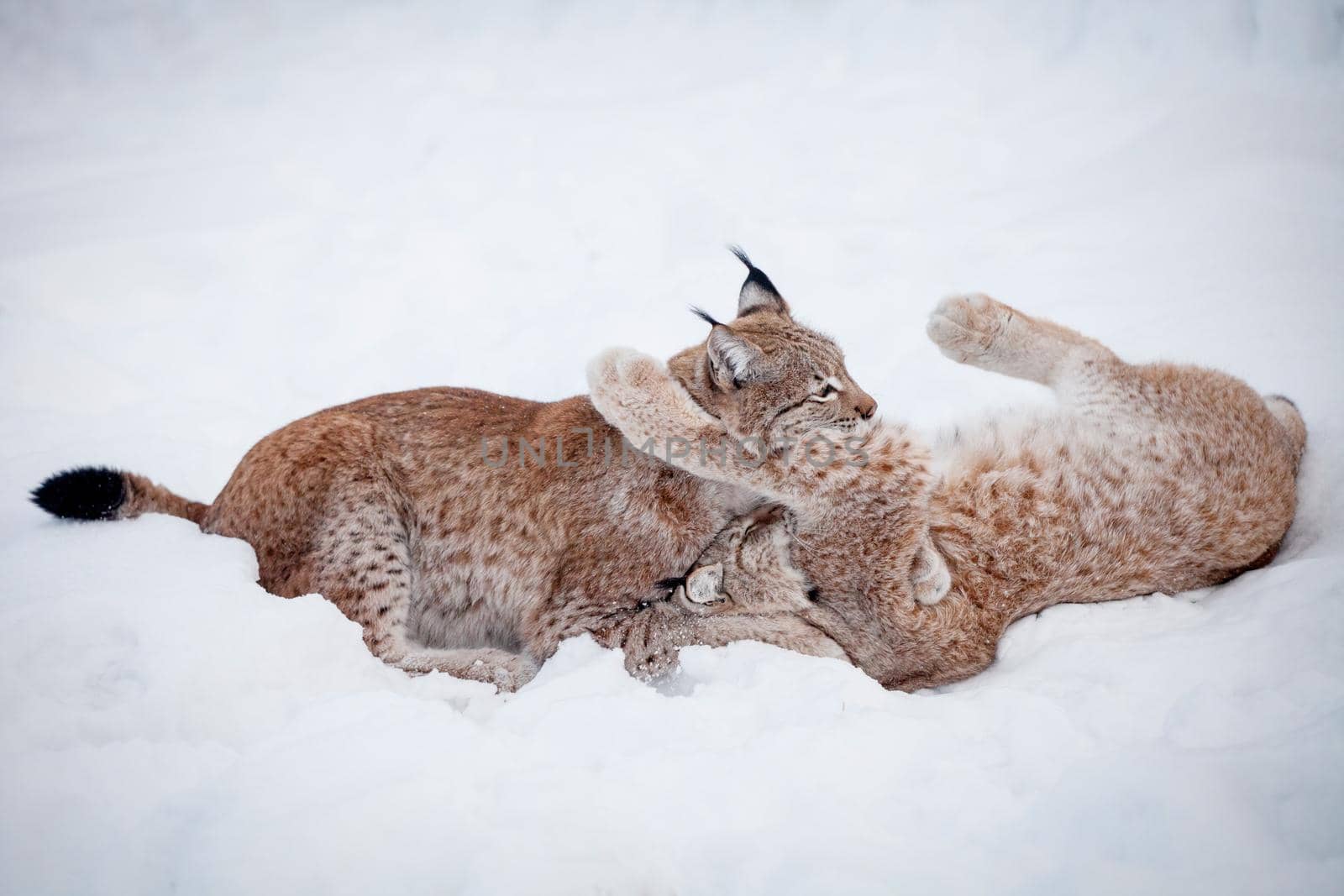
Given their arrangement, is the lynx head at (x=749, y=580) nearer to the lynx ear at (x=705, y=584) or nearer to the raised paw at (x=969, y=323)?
the lynx ear at (x=705, y=584)

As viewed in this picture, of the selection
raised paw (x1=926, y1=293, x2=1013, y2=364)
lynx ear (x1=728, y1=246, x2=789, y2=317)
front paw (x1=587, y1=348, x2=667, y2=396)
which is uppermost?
lynx ear (x1=728, y1=246, x2=789, y2=317)

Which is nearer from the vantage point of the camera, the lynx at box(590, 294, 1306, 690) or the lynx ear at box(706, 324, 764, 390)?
the lynx ear at box(706, 324, 764, 390)

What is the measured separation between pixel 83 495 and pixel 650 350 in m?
3.28

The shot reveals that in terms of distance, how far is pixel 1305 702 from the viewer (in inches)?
97.8

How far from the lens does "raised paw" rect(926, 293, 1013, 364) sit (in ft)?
14.2

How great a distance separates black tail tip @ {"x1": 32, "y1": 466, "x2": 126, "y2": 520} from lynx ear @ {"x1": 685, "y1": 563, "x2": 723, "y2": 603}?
2.46 m

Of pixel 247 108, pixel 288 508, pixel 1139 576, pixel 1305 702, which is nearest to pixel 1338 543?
pixel 1139 576

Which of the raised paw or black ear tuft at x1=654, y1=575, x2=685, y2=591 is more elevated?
the raised paw

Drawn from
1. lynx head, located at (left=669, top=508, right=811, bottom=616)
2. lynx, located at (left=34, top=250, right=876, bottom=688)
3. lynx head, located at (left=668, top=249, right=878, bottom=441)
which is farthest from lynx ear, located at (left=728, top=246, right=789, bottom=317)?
lynx head, located at (left=669, top=508, right=811, bottom=616)

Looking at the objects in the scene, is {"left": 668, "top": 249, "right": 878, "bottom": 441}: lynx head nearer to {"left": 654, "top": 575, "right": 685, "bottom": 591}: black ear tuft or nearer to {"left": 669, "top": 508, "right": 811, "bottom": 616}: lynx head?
{"left": 669, "top": 508, "right": 811, "bottom": 616}: lynx head

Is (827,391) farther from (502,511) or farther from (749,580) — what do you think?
(502,511)

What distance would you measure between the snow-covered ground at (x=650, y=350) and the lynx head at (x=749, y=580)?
371 mm

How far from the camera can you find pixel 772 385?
3602mm

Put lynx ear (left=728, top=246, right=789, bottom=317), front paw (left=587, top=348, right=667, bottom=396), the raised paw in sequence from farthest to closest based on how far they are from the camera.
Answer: the raised paw < lynx ear (left=728, top=246, right=789, bottom=317) < front paw (left=587, top=348, right=667, bottom=396)
